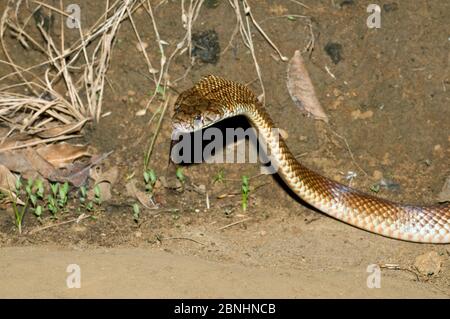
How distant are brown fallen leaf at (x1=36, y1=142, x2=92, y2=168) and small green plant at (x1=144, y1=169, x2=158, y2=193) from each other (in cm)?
77

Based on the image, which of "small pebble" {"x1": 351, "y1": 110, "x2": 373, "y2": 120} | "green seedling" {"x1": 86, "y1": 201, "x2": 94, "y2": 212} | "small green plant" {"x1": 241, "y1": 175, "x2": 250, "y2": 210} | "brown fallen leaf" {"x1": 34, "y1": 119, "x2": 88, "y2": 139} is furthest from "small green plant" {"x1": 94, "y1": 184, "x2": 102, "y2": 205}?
"small pebble" {"x1": 351, "y1": 110, "x2": 373, "y2": 120}

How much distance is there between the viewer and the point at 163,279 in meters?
5.64

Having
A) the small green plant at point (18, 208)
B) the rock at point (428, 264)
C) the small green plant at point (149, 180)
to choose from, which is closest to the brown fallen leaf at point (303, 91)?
the small green plant at point (149, 180)

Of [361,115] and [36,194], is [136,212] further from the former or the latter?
[361,115]

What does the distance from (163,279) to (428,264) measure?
8.28 feet

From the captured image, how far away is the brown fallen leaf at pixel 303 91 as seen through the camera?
7836 millimetres

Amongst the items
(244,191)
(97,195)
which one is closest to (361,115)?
(244,191)

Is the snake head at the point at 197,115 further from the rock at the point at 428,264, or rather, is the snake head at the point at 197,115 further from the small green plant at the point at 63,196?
the rock at the point at 428,264

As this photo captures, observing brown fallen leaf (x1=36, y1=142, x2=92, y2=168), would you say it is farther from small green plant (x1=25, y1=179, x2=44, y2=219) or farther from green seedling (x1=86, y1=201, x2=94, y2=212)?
green seedling (x1=86, y1=201, x2=94, y2=212)

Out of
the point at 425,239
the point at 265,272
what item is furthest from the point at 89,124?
the point at 425,239

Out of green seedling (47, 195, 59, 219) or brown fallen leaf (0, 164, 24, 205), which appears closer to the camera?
green seedling (47, 195, 59, 219)

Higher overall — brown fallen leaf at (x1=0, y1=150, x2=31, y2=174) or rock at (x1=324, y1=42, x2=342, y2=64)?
rock at (x1=324, y1=42, x2=342, y2=64)

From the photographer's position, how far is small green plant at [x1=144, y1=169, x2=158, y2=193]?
7.28 metres

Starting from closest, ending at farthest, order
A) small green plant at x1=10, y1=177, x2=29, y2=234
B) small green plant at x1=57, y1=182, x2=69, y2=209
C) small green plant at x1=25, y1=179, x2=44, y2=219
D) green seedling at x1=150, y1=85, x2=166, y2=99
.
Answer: small green plant at x1=10, y1=177, x2=29, y2=234
small green plant at x1=25, y1=179, x2=44, y2=219
small green plant at x1=57, y1=182, x2=69, y2=209
green seedling at x1=150, y1=85, x2=166, y2=99
